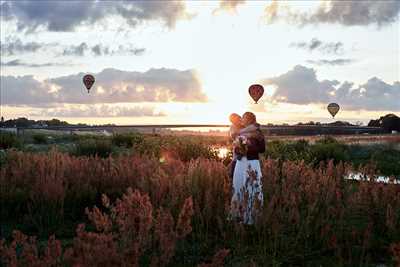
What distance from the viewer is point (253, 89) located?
28625mm

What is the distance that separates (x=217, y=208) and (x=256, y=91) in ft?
68.0

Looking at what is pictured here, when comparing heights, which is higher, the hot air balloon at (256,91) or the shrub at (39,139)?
the hot air balloon at (256,91)

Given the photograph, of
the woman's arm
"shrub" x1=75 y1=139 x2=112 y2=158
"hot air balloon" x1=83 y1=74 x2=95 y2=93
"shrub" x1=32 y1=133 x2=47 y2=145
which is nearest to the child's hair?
the woman's arm

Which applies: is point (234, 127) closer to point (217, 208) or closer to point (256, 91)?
point (217, 208)

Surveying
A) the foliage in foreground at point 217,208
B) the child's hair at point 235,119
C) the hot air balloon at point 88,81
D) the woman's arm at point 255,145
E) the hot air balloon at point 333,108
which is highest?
the hot air balloon at point 88,81

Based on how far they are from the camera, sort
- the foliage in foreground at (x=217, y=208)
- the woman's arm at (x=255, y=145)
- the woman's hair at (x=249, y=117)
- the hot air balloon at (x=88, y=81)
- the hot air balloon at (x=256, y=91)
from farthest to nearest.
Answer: the hot air balloon at (x=88, y=81), the hot air balloon at (x=256, y=91), the woman's hair at (x=249, y=117), the woman's arm at (x=255, y=145), the foliage in foreground at (x=217, y=208)

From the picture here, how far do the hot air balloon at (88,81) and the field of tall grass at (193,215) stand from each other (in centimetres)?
2640

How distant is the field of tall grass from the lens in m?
5.20

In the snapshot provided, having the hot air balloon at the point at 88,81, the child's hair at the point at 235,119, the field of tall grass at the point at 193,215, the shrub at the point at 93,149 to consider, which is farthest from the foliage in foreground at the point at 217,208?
the hot air balloon at the point at 88,81

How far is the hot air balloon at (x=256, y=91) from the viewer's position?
28625mm

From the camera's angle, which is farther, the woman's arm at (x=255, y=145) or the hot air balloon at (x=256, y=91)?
the hot air balloon at (x=256, y=91)

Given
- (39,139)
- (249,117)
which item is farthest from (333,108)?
(249,117)

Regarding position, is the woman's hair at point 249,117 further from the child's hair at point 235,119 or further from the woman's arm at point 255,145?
the woman's arm at point 255,145

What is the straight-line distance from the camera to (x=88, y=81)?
3816 centimetres
